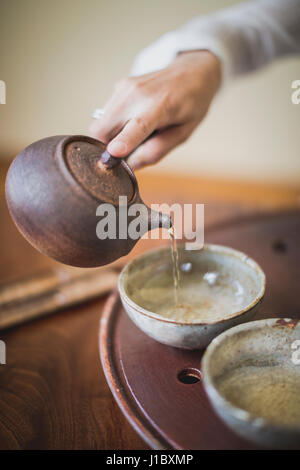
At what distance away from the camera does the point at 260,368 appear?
2.71ft

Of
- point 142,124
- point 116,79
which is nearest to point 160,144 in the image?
point 142,124

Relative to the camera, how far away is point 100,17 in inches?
119

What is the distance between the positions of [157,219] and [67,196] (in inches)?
9.1

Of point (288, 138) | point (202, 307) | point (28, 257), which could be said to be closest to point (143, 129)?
point (202, 307)

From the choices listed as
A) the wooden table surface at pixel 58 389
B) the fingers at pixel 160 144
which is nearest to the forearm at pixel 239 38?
the fingers at pixel 160 144

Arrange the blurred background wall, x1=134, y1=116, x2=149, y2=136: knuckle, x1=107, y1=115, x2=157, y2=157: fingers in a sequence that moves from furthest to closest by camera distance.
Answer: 1. the blurred background wall
2. x1=134, y1=116, x2=149, y2=136: knuckle
3. x1=107, y1=115, x2=157, y2=157: fingers

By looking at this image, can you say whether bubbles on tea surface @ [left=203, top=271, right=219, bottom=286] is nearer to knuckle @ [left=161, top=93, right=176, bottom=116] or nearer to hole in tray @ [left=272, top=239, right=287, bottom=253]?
hole in tray @ [left=272, top=239, right=287, bottom=253]

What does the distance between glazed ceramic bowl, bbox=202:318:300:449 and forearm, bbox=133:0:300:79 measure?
3.34ft

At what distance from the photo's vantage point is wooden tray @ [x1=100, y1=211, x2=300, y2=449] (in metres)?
0.74

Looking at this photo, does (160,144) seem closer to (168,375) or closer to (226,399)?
(168,375)

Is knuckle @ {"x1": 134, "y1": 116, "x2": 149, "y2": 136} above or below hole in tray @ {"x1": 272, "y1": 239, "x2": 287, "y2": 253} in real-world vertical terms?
above

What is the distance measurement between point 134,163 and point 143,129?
34 centimetres

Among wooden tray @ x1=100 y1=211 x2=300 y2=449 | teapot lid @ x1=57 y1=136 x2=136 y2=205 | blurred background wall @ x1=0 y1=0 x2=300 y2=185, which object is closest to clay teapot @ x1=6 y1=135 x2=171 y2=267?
teapot lid @ x1=57 y1=136 x2=136 y2=205

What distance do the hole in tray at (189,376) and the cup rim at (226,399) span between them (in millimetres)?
159
